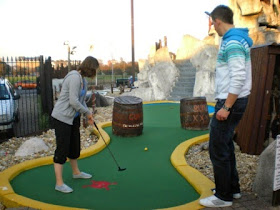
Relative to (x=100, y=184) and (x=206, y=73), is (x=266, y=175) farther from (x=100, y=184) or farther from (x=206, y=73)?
(x=206, y=73)

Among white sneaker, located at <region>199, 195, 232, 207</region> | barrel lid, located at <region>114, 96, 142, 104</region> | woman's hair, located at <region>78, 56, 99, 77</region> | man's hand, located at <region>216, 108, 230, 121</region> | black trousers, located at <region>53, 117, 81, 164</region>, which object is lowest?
white sneaker, located at <region>199, 195, 232, 207</region>

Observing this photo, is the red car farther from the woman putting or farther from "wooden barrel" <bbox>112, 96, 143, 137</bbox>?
the woman putting

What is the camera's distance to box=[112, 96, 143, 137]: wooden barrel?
21.1 ft

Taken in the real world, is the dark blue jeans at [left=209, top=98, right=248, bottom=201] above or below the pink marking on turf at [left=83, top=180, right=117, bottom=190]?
above

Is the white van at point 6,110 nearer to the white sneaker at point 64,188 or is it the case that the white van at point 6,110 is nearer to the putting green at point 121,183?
the putting green at point 121,183

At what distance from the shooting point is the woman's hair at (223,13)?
2850 mm

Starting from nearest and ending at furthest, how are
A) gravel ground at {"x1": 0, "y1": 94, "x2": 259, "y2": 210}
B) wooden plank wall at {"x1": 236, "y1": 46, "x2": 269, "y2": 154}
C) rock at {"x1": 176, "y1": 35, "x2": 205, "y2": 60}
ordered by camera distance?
gravel ground at {"x1": 0, "y1": 94, "x2": 259, "y2": 210}, wooden plank wall at {"x1": 236, "y1": 46, "x2": 269, "y2": 154}, rock at {"x1": 176, "y1": 35, "x2": 205, "y2": 60}

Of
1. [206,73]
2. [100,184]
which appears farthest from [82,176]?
[206,73]

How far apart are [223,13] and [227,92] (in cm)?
74

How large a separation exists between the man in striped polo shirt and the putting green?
0.58 m

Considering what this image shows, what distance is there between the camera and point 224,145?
9.81 ft

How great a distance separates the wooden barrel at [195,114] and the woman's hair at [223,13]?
440 cm

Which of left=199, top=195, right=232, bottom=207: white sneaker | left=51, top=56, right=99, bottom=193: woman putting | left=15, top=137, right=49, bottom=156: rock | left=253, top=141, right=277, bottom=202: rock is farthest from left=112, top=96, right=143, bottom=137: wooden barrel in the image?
left=199, top=195, right=232, bottom=207: white sneaker

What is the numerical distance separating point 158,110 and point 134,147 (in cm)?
513
